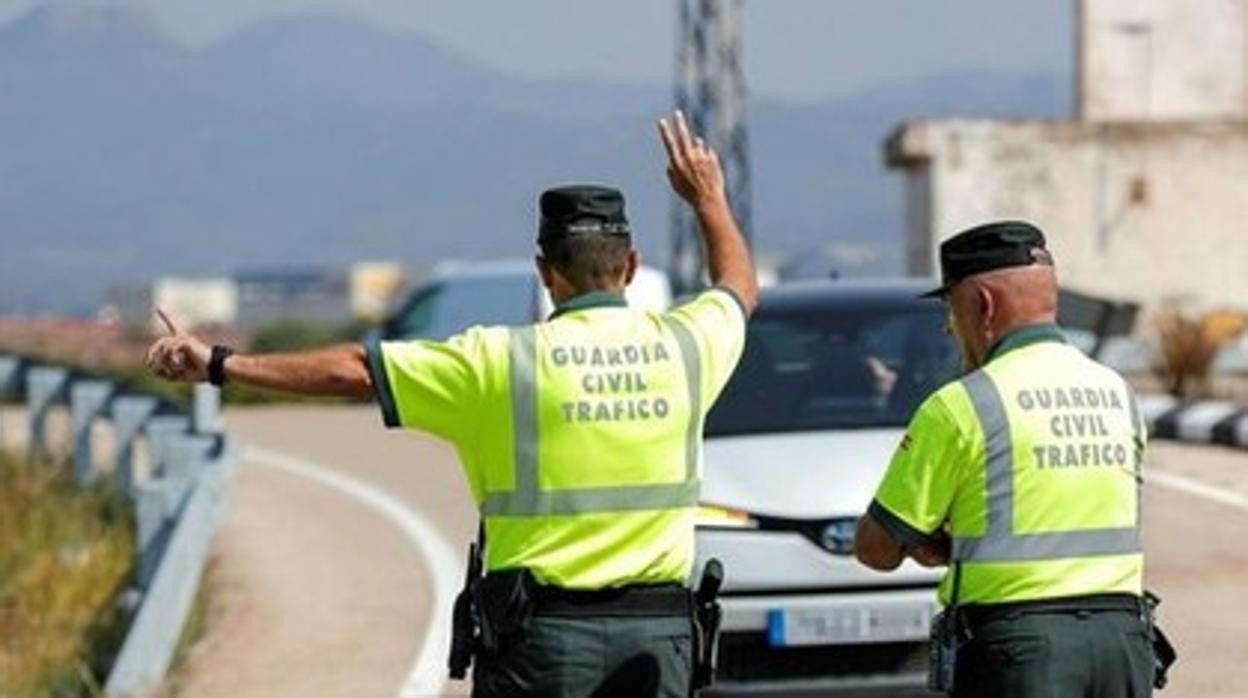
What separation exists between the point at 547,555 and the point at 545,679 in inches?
10.2

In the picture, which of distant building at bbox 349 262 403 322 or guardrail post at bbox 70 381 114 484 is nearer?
guardrail post at bbox 70 381 114 484

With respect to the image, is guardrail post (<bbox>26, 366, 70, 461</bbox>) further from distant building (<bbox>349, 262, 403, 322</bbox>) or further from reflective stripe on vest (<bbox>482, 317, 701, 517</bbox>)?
distant building (<bbox>349, 262, 403, 322</bbox>)

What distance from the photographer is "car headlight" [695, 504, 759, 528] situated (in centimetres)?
1064

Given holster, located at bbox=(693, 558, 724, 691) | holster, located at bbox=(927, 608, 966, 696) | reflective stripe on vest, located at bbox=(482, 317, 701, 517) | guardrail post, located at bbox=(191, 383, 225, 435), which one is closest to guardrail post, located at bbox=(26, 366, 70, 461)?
guardrail post, located at bbox=(191, 383, 225, 435)

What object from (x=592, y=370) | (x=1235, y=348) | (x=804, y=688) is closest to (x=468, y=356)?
(x=592, y=370)

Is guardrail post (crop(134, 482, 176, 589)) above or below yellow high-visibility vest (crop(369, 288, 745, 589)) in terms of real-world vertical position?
below

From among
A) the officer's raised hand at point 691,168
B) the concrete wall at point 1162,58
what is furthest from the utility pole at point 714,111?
the officer's raised hand at point 691,168

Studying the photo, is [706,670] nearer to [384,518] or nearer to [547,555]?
[547,555]

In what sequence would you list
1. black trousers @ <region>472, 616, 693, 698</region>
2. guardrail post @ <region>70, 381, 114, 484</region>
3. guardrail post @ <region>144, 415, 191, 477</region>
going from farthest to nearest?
1. guardrail post @ <region>70, 381, 114, 484</region>
2. guardrail post @ <region>144, 415, 191, 477</region>
3. black trousers @ <region>472, 616, 693, 698</region>

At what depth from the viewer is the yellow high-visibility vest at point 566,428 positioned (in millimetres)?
6578

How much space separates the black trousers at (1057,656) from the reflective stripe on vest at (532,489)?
29.6 inches

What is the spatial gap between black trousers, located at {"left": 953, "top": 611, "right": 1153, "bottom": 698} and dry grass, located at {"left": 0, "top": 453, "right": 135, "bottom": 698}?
6527 mm

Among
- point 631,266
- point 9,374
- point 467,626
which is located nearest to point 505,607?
point 467,626

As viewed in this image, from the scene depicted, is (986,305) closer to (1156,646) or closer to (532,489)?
(1156,646)
